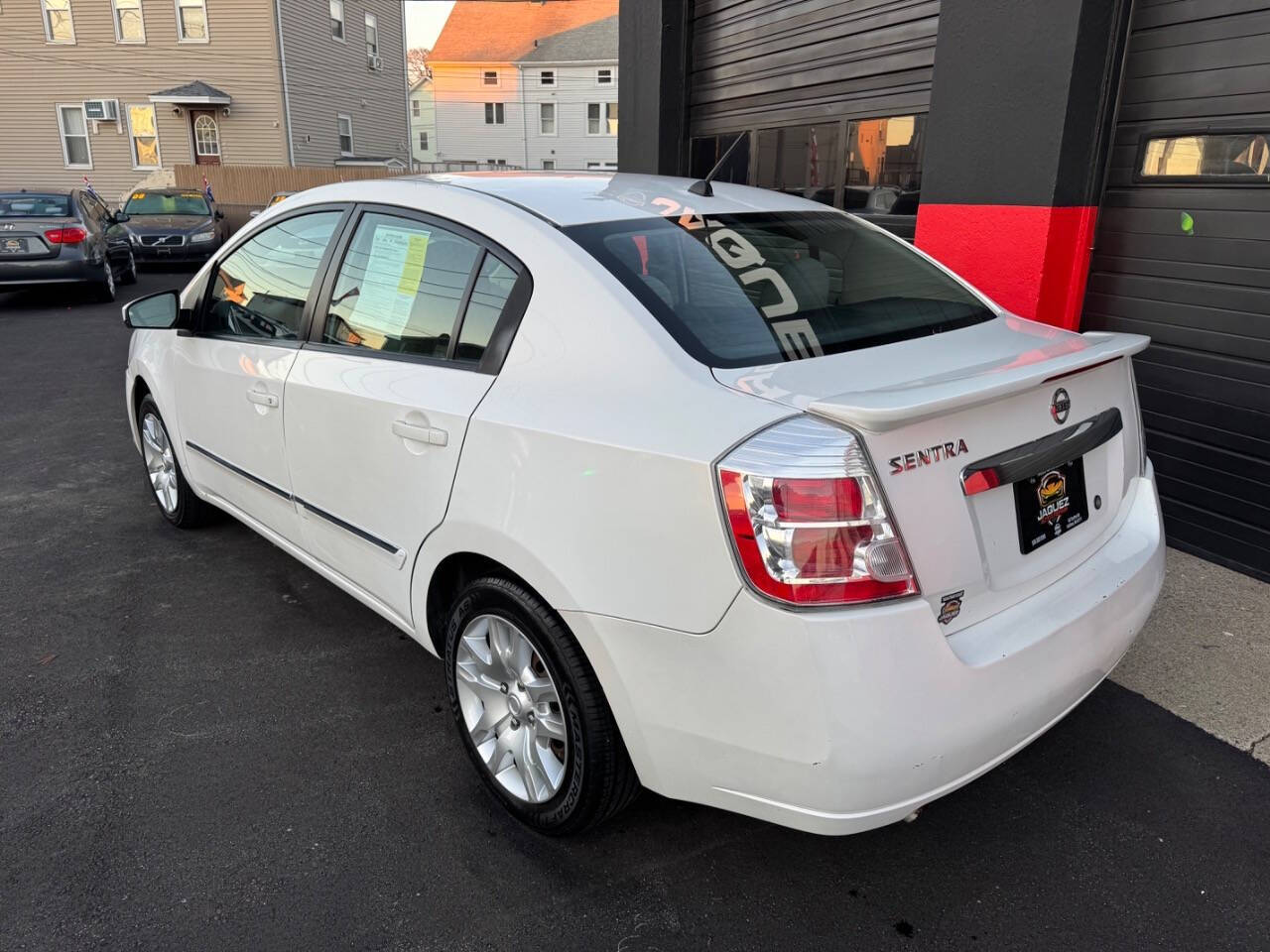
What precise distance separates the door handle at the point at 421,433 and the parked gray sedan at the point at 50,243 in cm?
1249

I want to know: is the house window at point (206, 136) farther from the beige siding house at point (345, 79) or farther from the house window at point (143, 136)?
the beige siding house at point (345, 79)

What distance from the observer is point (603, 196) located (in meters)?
2.87

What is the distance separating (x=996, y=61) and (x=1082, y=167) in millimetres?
793

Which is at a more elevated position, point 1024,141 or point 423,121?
point 423,121

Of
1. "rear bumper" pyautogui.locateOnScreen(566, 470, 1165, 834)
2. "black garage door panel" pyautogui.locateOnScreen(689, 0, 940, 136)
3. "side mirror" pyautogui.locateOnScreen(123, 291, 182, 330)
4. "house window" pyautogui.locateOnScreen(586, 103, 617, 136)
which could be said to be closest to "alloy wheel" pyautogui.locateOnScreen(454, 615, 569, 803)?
"rear bumper" pyautogui.locateOnScreen(566, 470, 1165, 834)

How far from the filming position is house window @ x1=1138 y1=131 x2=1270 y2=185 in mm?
4031

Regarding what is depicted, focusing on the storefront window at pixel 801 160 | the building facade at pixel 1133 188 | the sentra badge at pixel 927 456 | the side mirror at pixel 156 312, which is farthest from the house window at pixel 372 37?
the sentra badge at pixel 927 456

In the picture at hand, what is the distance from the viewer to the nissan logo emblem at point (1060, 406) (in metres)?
2.25

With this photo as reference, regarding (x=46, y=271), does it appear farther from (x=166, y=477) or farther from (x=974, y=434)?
(x=974, y=434)

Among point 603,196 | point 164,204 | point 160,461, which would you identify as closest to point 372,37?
point 164,204

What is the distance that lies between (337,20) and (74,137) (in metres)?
7.78

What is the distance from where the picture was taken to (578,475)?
2164 mm

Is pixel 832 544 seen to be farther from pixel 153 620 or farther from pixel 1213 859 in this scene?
pixel 153 620

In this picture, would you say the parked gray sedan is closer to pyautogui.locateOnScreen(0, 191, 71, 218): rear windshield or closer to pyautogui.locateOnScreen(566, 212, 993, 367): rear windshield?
pyautogui.locateOnScreen(0, 191, 71, 218): rear windshield
